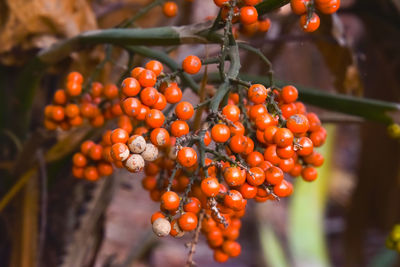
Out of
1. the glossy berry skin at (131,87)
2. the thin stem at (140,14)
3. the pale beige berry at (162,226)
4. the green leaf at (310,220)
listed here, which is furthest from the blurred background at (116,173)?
the pale beige berry at (162,226)

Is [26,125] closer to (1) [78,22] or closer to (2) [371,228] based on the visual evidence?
(1) [78,22]

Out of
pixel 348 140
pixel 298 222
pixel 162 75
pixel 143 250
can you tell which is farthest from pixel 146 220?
pixel 348 140

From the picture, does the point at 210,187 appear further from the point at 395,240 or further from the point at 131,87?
the point at 395,240

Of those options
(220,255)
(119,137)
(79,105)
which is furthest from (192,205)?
(79,105)

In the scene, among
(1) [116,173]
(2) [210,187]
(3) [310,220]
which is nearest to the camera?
(2) [210,187]

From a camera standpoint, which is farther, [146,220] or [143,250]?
[146,220]
